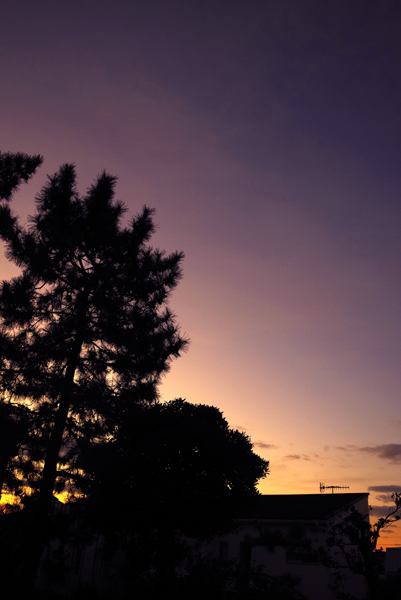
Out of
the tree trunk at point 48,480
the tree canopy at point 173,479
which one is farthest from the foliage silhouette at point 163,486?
the tree trunk at point 48,480

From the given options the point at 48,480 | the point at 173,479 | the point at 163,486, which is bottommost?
the point at 48,480

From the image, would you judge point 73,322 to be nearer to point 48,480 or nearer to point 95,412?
point 95,412

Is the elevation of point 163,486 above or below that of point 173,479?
below

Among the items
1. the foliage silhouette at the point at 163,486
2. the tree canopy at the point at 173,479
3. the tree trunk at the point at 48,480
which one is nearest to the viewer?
the tree trunk at the point at 48,480

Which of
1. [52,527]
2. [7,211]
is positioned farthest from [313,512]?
[7,211]

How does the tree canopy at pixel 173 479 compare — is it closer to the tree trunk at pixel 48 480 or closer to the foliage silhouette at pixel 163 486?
the foliage silhouette at pixel 163 486

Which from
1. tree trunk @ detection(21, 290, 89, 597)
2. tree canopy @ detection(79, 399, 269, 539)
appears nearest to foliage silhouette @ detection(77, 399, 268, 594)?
tree canopy @ detection(79, 399, 269, 539)

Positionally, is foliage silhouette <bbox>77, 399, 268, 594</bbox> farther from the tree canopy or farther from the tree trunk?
the tree trunk

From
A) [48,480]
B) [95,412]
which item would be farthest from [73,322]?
[48,480]

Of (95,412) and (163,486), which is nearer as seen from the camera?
(163,486)

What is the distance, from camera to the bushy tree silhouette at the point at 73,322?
1357 centimetres

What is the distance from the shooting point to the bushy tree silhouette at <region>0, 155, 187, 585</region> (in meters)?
13.6

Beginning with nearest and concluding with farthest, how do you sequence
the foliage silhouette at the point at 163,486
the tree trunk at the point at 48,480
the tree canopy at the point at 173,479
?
the tree trunk at the point at 48,480, the foliage silhouette at the point at 163,486, the tree canopy at the point at 173,479

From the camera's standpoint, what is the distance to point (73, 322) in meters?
14.5
